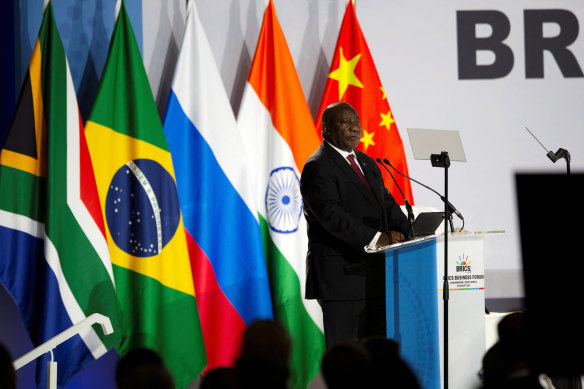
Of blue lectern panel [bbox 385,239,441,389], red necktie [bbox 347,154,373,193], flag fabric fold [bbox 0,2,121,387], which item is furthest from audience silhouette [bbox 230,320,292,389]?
flag fabric fold [bbox 0,2,121,387]

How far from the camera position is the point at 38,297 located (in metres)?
4.47

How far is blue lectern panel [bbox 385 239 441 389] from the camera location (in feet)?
10.8

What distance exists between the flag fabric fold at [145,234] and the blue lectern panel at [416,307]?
172cm

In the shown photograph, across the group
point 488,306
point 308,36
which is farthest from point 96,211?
point 488,306

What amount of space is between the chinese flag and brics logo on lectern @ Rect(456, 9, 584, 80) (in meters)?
0.74

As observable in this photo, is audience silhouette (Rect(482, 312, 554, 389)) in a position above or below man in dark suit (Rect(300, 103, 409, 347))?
below

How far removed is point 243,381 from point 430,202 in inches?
168

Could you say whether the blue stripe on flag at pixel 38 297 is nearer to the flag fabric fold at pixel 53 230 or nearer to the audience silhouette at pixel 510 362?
the flag fabric fold at pixel 53 230

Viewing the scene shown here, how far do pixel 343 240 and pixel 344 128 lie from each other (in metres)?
0.63

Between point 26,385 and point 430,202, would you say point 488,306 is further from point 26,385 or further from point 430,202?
point 26,385

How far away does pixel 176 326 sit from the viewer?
462 centimetres

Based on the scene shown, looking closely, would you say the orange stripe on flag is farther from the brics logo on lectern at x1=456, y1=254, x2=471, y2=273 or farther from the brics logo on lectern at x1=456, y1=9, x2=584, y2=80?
the brics logo on lectern at x1=456, y1=254, x2=471, y2=273

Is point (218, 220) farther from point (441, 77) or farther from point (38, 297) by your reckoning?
point (441, 77)

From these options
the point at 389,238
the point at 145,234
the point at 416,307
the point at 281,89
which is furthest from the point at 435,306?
the point at 281,89
